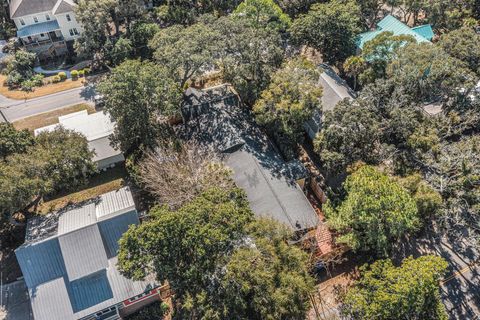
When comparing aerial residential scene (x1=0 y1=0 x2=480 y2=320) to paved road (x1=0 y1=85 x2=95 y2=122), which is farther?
paved road (x1=0 y1=85 x2=95 y2=122)

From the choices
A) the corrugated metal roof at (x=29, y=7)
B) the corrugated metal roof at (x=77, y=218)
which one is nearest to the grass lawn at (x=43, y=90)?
the corrugated metal roof at (x=29, y=7)

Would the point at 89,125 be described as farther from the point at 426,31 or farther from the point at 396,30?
the point at 426,31

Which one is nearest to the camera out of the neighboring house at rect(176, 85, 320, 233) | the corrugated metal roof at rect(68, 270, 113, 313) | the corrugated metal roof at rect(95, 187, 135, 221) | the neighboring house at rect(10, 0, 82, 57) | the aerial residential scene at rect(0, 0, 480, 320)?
the aerial residential scene at rect(0, 0, 480, 320)

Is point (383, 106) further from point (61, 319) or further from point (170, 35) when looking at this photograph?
point (61, 319)

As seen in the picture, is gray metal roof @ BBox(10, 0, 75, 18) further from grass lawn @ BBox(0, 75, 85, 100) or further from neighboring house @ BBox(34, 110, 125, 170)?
neighboring house @ BBox(34, 110, 125, 170)

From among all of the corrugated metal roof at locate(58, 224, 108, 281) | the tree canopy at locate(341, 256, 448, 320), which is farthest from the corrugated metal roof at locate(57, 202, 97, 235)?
the tree canopy at locate(341, 256, 448, 320)

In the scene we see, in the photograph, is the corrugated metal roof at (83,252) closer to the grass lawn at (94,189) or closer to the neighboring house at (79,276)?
the neighboring house at (79,276)

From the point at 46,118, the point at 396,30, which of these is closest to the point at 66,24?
the point at 46,118

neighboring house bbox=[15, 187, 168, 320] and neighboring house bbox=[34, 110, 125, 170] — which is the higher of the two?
neighboring house bbox=[34, 110, 125, 170]
